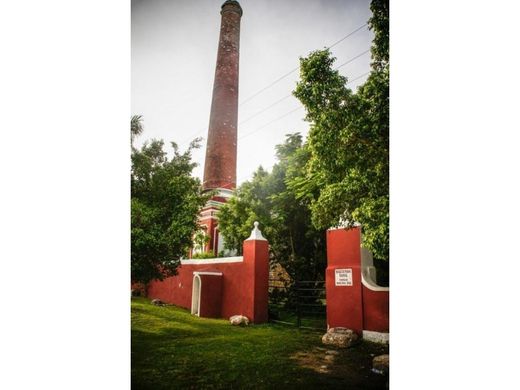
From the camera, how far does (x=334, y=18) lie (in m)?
2.52

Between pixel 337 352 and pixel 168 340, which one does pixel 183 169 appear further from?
pixel 337 352

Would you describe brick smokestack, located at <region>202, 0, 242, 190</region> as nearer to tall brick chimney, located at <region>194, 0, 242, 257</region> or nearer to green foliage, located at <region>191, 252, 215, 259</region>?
tall brick chimney, located at <region>194, 0, 242, 257</region>

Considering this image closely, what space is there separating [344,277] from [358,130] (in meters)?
1.63

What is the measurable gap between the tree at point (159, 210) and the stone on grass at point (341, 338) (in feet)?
5.47

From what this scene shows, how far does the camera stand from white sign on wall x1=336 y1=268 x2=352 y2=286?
10.5 feet

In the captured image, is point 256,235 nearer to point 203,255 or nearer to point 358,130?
point 203,255

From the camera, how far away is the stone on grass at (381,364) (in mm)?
2240

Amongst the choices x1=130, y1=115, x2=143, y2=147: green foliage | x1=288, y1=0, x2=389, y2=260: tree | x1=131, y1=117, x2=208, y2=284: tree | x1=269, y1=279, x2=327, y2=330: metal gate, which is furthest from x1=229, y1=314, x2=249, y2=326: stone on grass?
x1=130, y1=115, x2=143, y2=147: green foliage

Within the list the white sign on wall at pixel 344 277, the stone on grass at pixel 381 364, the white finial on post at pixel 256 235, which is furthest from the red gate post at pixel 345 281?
the white finial on post at pixel 256 235

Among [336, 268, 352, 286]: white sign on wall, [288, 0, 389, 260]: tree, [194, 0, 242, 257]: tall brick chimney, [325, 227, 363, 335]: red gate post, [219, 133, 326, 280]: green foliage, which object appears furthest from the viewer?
[194, 0, 242, 257]: tall brick chimney

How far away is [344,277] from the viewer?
10.7 feet

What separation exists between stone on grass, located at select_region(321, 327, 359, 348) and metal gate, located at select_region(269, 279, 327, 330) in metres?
0.56
